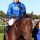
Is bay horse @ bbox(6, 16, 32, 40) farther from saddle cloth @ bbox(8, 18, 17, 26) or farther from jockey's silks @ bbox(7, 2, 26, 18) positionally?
jockey's silks @ bbox(7, 2, 26, 18)

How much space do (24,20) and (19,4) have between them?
0.48 meters

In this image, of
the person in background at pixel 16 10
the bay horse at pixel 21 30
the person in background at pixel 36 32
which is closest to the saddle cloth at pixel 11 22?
the bay horse at pixel 21 30

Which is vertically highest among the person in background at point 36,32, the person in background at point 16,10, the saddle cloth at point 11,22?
the person in background at point 16,10

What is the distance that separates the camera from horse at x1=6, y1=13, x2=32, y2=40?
2816 millimetres

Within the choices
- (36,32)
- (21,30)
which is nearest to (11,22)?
Answer: (21,30)

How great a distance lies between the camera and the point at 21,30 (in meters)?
2.84

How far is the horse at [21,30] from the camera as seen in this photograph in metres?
2.82

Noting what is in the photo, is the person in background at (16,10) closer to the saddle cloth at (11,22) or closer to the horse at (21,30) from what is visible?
the saddle cloth at (11,22)

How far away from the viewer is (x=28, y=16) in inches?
114

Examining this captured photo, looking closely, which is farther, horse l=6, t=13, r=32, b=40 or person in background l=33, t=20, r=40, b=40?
person in background l=33, t=20, r=40, b=40

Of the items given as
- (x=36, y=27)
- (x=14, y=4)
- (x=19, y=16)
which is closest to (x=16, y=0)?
(x=14, y=4)

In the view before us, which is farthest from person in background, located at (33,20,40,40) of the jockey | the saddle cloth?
the saddle cloth

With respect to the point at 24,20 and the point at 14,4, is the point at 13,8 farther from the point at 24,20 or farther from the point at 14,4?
the point at 24,20

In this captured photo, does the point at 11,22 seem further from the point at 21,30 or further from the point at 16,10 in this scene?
the point at 16,10
